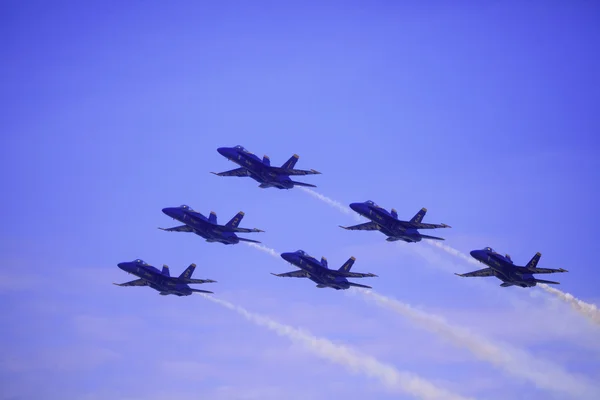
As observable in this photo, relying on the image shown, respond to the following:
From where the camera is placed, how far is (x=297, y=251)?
484 feet

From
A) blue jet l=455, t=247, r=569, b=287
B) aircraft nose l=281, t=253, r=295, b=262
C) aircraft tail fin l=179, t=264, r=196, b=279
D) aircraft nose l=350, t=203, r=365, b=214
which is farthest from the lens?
Answer: aircraft tail fin l=179, t=264, r=196, b=279

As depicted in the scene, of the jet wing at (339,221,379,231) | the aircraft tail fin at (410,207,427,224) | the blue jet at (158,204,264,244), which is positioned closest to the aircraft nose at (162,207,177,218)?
the blue jet at (158,204,264,244)

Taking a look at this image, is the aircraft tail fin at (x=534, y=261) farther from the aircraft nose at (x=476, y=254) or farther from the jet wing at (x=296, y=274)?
the jet wing at (x=296, y=274)

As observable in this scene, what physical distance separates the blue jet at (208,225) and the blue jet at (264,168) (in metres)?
7.48

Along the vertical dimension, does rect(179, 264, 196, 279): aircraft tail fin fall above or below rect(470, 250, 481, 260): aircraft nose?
below

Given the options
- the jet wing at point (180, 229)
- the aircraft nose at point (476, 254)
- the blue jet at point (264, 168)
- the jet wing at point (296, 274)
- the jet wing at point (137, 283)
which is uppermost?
the blue jet at point (264, 168)

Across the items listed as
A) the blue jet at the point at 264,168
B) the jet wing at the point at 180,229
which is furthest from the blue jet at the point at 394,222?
the jet wing at the point at 180,229

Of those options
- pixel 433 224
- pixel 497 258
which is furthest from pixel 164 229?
pixel 497 258

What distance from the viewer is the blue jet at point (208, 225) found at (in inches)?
5837

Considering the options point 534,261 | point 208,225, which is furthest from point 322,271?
point 534,261

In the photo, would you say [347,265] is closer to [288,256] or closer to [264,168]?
[288,256]

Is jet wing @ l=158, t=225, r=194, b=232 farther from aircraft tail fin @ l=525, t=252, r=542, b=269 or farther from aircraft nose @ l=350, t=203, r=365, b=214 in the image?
aircraft tail fin @ l=525, t=252, r=542, b=269

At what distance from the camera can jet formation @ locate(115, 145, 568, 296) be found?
5581 inches

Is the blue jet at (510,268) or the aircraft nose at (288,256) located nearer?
the blue jet at (510,268)
